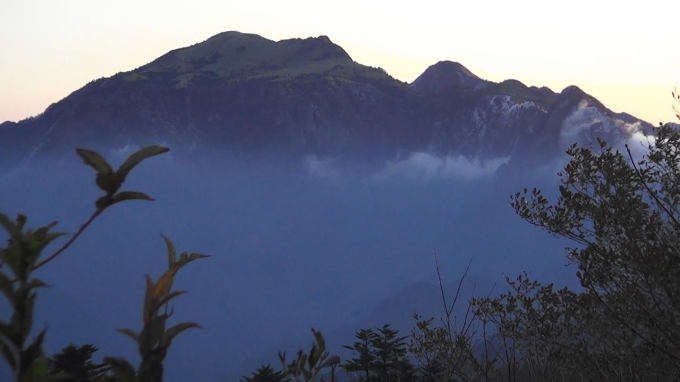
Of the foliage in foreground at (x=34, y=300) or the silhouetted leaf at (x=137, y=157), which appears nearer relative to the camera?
the foliage in foreground at (x=34, y=300)

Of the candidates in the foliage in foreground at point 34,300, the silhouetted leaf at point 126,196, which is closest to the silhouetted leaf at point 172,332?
the foliage in foreground at point 34,300

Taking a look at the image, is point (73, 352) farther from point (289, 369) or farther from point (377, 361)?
point (377, 361)

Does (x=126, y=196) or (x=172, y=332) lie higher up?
(x=126, y=196)

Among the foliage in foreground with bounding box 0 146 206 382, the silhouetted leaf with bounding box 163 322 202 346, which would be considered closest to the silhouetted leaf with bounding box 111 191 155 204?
the foliage in foreground with bounding box 0 146 206 382

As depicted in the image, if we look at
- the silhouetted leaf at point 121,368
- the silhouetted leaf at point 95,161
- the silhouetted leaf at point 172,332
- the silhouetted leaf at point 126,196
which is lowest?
the silhouetted leaf at point 121,368

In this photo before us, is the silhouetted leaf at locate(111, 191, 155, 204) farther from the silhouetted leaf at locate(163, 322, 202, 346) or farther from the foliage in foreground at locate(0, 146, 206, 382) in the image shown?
the silhouetted leaf at locate(163, 322, 202, 346)

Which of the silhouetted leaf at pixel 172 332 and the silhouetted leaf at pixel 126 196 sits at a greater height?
the silhouetted leaf at pixel 126 196

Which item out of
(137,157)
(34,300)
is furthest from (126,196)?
(34,300)

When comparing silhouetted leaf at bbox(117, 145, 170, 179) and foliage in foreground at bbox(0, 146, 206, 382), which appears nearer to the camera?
foliage in foreground at bbox(0, 146, 206, 382)

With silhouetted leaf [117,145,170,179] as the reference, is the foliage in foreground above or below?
below

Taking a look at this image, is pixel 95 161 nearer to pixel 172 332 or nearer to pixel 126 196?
pixel 126 196

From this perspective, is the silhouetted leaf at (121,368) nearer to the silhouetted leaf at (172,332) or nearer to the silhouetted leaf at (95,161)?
the silhouetted leaf at (172,332)

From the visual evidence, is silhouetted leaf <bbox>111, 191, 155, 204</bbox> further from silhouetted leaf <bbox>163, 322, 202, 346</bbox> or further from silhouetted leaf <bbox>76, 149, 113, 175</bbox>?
silhouetted leaf <bbox>163, 322, 202, 346</bbox>

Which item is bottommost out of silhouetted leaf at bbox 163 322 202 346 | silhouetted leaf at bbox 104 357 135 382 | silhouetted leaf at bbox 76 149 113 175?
silhouetted leaf at bbox 104 357 135 382
